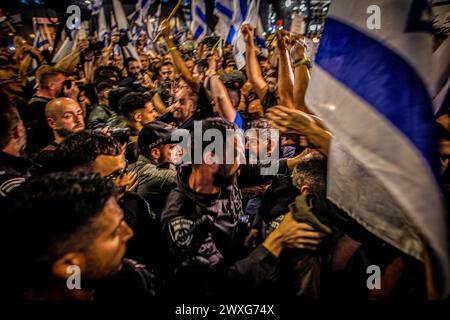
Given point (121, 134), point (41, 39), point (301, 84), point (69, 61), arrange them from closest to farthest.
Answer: point (301, 84) → point (121, 134) → point (69, 61) → point (41, 39)

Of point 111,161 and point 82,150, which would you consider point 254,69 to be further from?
point 82,150

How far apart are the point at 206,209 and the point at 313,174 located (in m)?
0.77

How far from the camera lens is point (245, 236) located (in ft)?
7.16

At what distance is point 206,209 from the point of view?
1860mm

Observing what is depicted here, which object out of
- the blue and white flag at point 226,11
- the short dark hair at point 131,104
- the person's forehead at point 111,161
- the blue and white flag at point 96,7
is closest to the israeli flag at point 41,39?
the blue and white flag at point 96,7

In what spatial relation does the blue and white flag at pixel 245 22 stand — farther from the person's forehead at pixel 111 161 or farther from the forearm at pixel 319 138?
the forearm at pixel 319 138

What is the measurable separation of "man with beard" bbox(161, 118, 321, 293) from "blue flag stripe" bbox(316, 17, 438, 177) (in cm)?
91

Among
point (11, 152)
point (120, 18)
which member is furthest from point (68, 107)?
point (120, 18)

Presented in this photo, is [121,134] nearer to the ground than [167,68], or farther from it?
nearer to the ground

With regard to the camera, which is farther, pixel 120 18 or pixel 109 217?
pixel 120 18

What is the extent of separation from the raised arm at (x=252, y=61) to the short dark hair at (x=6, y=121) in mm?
2360

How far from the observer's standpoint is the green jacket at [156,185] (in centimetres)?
256
